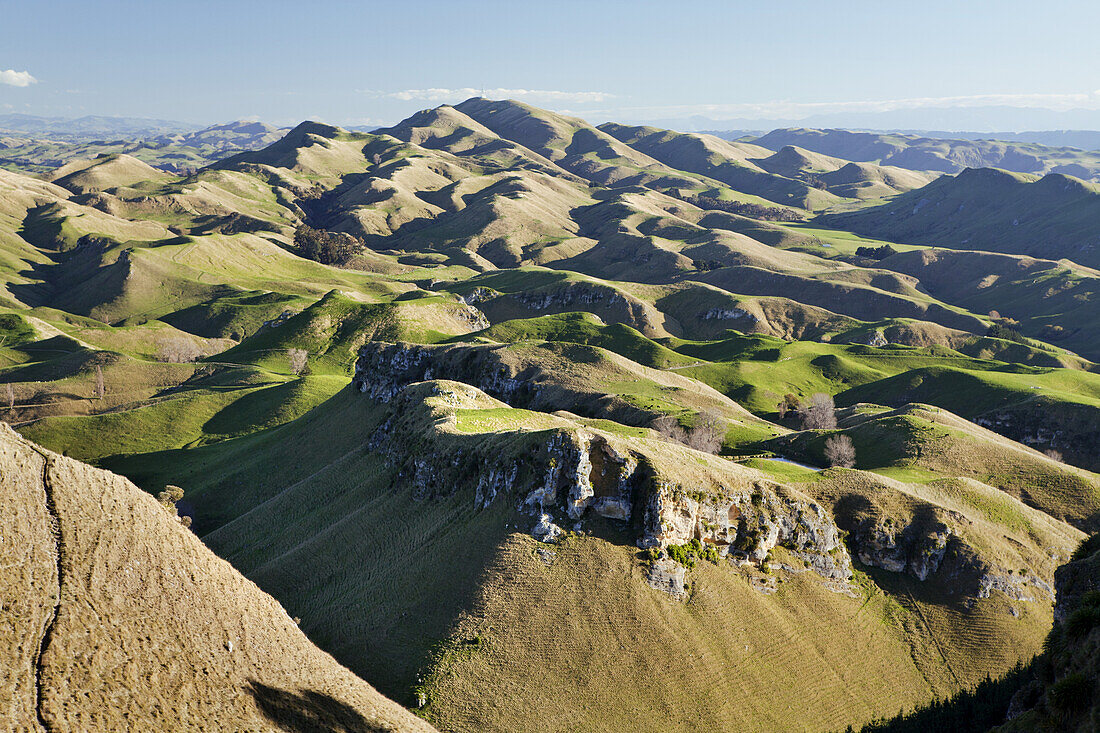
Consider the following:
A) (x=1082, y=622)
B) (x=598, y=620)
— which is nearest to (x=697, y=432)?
(x=598, y=620)

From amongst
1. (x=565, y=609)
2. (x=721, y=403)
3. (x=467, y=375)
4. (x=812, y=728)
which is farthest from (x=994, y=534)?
(x=467, y=375)

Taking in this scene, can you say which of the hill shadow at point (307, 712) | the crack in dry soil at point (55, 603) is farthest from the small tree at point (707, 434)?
the crack in dry soil at point (55, 603)

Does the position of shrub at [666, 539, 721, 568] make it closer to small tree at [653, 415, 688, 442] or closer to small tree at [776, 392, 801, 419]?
small tree at [653, 415, 688, 442]

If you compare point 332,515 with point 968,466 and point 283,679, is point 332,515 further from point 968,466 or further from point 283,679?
point 968,466

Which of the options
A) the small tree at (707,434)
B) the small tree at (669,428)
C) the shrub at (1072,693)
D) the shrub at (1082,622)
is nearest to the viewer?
the shrub at (1072,693)

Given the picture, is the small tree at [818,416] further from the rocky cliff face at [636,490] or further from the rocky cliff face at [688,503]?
the rocky cliff face at [636,490]

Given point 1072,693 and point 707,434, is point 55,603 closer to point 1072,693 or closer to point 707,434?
point 1072,693
